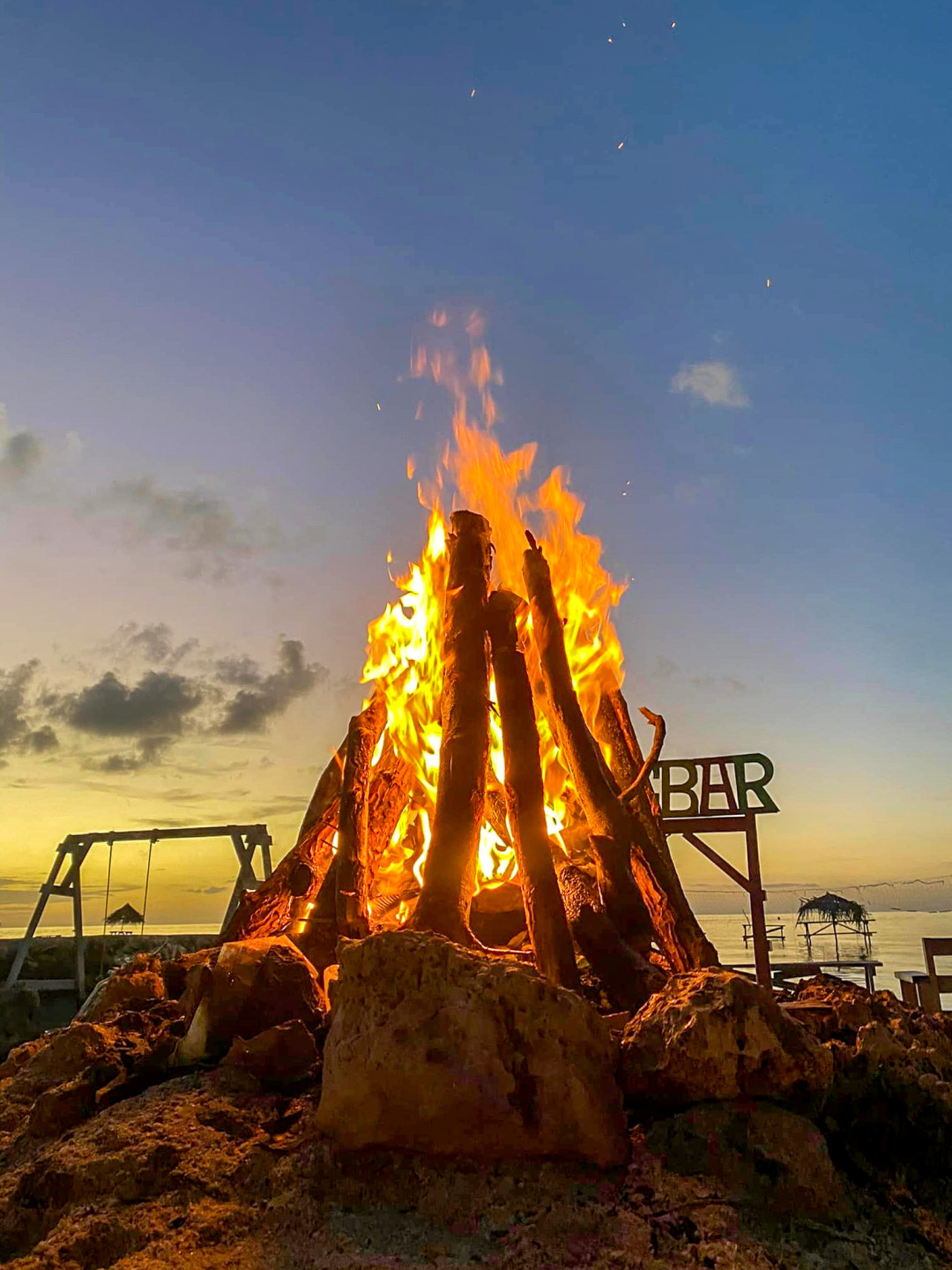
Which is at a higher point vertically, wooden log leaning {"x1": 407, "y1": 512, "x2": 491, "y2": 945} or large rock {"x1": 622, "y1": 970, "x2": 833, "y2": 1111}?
wooden log leaning {"x1": 407, "y1": 512, "x2": 491, "y2": 945}

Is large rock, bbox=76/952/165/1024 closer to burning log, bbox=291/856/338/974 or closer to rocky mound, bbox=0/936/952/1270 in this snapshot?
burning log, bbox=291/856/338/974

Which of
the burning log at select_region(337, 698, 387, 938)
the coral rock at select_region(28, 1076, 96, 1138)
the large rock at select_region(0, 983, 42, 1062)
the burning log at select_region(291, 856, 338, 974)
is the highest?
the burning log at select_region(337, 698, 387, 938)

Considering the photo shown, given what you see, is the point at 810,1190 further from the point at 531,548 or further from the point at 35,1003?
the point at 35,1003

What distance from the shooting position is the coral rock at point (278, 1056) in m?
3.93

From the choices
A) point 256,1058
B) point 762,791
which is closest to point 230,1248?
point 256,1058

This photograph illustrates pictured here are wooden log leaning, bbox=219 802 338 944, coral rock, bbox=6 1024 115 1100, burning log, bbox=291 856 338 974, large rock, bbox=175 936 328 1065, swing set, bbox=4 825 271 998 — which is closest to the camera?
large rock, bbox=175 936 328 1065

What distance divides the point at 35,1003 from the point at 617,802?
57.2 feet

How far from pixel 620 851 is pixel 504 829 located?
3.60ft

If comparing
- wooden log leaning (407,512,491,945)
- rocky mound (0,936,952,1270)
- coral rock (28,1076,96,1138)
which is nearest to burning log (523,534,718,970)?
wooden log leaning (407,512,491,945)

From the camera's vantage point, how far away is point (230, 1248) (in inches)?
110

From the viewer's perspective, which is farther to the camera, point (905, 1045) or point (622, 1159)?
point (905, 1045)

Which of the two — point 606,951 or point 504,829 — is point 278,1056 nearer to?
point 606,951

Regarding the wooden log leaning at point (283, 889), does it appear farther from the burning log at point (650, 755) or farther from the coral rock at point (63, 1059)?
the burning log at point (650, 755)

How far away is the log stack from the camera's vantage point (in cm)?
490
